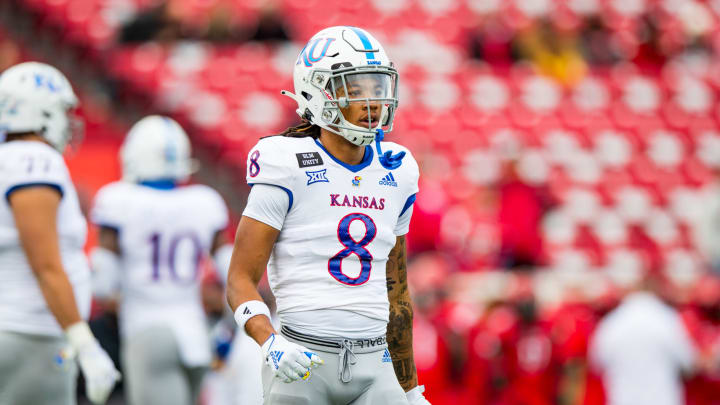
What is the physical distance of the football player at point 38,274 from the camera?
370 cm

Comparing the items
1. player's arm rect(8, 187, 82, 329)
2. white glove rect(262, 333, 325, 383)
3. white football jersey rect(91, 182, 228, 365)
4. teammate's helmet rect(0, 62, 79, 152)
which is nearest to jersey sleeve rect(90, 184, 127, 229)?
white football jersey rect(91, 182, 228, 365)

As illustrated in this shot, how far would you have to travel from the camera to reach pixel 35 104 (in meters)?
3.99

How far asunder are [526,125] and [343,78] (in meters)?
9.53

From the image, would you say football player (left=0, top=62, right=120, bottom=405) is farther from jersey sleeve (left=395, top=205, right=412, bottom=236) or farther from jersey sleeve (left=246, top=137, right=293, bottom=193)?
jersey sleeve (left=395, top=205, right=412, bottom=236)

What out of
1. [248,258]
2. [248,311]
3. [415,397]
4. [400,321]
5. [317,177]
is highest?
[317,177]

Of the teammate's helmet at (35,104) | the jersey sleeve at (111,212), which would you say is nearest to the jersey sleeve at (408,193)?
the teammate's helmet at (35,104)

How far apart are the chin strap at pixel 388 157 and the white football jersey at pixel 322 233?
0.11 m

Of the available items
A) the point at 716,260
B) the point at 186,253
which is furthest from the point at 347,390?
the point at 716,260

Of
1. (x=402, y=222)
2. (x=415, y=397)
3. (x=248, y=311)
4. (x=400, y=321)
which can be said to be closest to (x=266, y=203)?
(x=248, y=311)

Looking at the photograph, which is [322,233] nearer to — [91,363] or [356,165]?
[356,165]

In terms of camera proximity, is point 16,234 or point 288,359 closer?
point 288,359

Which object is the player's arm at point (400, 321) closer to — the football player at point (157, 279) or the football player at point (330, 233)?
the football player at point (330, 233)

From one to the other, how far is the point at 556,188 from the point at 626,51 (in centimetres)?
284

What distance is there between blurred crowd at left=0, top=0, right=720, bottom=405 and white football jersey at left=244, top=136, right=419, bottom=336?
5160 mm
